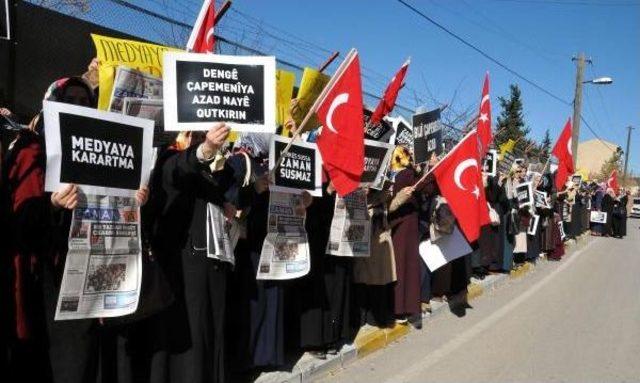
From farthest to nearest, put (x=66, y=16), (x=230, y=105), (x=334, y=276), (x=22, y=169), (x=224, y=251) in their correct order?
(x=66, y=16), (x=334, y=276), (x=224, y=251), (x=230, y=105), (x=22, y=169)

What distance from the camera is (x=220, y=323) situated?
3.99 metres

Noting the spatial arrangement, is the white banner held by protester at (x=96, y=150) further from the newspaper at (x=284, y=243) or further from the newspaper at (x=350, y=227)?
the newspaper at (x=350, y=227)

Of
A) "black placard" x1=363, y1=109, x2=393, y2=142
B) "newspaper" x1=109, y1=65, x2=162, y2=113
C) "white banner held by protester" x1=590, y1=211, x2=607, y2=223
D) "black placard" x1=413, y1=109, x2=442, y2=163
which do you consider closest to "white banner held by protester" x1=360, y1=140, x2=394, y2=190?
"black placard" x1=363, y1=109, x2=393, y2=142

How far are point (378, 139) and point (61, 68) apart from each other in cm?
318

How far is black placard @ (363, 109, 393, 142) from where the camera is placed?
6016 millimetres

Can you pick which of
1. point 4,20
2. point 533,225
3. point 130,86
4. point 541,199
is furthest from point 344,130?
point 541,199

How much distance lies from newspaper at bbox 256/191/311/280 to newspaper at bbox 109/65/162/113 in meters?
1.22

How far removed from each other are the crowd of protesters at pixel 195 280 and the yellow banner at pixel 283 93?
0.83 metres

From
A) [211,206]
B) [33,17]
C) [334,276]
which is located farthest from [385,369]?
→ [33,17]

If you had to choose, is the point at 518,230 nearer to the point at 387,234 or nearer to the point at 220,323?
the point at 387,234

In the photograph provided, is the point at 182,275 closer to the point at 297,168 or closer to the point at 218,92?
the point at 218,92

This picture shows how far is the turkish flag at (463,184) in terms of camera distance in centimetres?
623

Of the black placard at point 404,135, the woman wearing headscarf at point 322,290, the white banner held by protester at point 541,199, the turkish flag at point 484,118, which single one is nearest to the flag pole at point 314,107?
the woman wearing headscarf at point 322,290

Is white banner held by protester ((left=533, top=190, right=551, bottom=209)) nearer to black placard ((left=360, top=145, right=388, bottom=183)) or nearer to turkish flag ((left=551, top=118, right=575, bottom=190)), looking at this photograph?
turkish flag ((left=551, top=118, right=575, bottom=190))
